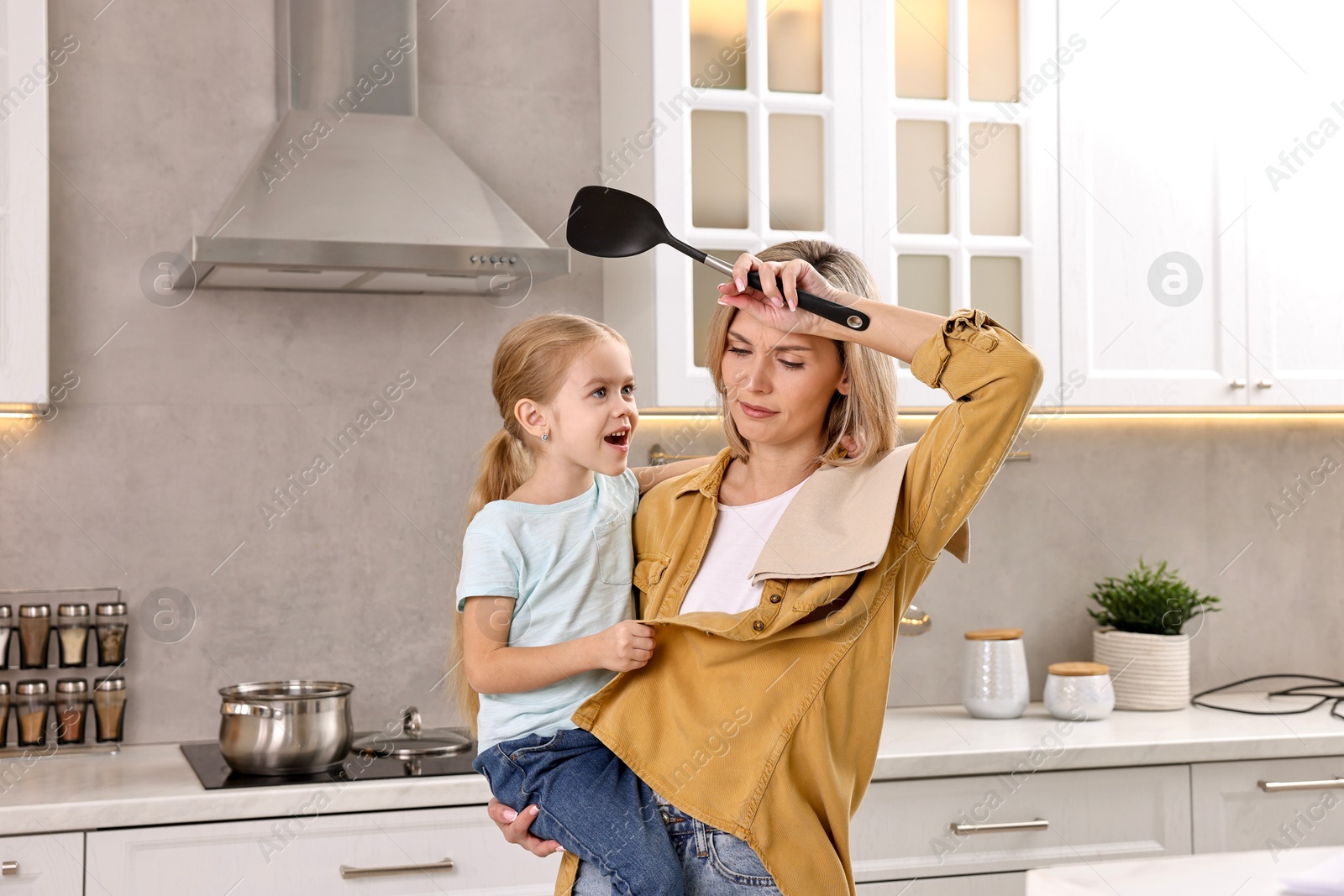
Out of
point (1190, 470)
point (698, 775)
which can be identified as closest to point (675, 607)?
point (698, 775)

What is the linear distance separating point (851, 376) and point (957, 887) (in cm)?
130

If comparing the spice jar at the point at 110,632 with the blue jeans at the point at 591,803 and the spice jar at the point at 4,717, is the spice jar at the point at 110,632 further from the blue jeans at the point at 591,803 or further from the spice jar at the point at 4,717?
the blue jeans at the point at 591,803

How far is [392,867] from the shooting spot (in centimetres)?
205

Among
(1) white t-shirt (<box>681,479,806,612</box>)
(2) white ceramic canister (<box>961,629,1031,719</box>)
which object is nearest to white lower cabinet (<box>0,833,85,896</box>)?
(1) white t-shirt (<box>681,479,806,612</box>)

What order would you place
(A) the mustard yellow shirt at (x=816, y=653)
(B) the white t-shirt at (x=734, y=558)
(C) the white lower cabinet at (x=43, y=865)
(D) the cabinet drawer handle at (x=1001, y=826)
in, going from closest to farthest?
(A) the mustard yellow shirt at (x=816, y=653) → (B) the white t-shirt at (x=734, y=558) → (C) the white lower cabinet at (x=43, y=865) → (D) the cabinet drawer handle at (x=1001, y=826)

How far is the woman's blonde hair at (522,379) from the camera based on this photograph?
1.46 meters

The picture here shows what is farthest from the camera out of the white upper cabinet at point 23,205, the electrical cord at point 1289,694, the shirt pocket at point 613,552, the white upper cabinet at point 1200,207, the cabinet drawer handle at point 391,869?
the electrical cord at point 1289,694

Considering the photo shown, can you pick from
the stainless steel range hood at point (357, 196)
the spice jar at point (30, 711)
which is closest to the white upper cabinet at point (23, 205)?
the stainless steel range hood at point (357, 196)

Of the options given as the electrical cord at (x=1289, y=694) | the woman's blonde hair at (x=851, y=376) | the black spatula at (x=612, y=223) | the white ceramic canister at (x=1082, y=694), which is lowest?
the electrical cord at (x=1289, y=694)

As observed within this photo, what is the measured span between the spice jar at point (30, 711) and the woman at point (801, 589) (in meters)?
1.34

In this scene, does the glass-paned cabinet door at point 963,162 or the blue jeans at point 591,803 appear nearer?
the blue jeans at point 591,803

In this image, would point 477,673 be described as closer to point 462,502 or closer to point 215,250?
point 215,250

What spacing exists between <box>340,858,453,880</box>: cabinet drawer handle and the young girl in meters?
0.64

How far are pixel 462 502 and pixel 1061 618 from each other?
1420 mm
